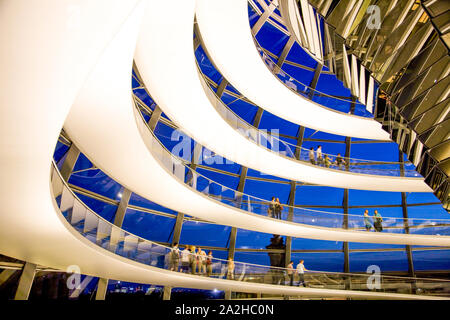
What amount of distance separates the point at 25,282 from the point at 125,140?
18.4 feet

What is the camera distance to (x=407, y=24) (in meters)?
4.86

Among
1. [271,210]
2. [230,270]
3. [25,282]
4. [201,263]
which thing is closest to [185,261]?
[201,263]

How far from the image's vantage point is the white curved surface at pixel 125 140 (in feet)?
23.2

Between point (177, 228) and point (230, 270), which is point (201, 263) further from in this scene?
point (177, 228)

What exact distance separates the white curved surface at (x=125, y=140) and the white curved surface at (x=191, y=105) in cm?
25

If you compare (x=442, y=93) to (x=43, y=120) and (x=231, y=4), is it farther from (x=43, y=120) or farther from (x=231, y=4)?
(x=231, y=4)

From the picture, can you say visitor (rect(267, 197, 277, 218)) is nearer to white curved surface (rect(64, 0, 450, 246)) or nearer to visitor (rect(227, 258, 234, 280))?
white curved surface (rect(64, 0, 450, 246))

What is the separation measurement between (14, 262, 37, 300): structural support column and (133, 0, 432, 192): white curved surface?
6489mm

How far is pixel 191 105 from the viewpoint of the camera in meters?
12.7

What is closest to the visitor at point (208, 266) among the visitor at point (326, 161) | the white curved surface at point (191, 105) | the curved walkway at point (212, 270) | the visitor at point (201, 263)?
the curved walkway at point (212, 270)

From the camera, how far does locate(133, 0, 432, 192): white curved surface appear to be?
873 cm

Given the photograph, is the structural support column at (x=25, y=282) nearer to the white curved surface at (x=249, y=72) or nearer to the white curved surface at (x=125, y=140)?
the white curved surface at (x=125, y=140)

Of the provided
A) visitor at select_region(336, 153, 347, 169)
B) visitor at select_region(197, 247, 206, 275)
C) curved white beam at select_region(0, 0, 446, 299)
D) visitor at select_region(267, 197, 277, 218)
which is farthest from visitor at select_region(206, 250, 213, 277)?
visitor at select_region(336, 153, 347, 169)
